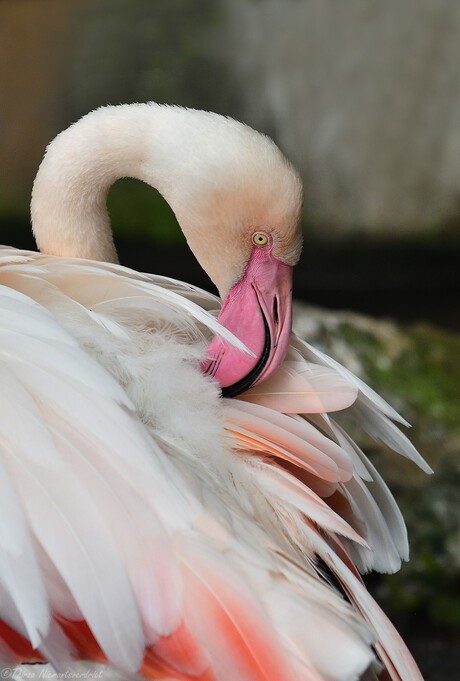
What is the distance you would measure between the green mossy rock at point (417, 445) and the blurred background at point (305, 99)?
85.8 inches

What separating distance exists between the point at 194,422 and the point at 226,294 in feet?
1.70

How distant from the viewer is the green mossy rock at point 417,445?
10.2 ft

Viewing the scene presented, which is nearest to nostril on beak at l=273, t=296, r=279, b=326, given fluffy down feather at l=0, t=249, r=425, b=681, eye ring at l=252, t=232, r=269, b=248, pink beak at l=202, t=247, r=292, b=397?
pink beak at l=202, t=247, r=292, b=397

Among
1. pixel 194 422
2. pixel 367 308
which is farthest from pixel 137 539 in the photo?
pixel 367 308

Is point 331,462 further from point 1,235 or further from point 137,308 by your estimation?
point 1,235

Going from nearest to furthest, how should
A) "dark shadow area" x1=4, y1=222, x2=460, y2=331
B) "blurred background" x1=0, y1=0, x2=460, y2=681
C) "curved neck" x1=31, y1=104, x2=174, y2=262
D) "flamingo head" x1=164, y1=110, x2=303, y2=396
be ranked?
"flamingo head" x1=164, y1=110, x2=303, y2=396
"curved neck" x1=31, y1=104, x2=174, y2=262
"dark shadow area" x1=4, y1=222, x2=460, y2=331
"blurred background" x1=0, y1=0, x2=460, y2=681

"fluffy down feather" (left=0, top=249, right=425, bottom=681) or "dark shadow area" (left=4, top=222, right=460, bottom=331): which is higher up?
"fluffy down feather" (left=0, top=249, right=425, bottom=681)

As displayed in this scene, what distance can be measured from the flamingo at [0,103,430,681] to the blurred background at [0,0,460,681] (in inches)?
142

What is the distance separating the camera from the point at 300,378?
1752mm

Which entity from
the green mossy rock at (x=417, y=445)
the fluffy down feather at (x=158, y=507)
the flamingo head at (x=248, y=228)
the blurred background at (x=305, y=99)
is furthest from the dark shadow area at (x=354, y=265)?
the fluffy down feather at (x=158, y=507)

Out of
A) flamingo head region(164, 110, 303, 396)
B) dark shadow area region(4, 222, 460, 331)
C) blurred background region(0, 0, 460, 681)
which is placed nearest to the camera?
flamingo head region(164, 110, 303, 396)

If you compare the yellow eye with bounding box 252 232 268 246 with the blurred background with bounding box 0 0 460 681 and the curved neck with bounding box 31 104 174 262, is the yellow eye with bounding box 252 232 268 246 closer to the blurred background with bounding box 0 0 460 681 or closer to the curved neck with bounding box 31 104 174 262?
the curved neck with bounding box 31 104 174 262

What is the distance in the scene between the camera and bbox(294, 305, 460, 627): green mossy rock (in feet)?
10.2

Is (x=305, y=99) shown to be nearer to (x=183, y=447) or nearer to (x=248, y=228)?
(x=248, y=228)
